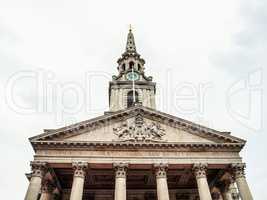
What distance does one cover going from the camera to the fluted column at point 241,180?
2286 cm

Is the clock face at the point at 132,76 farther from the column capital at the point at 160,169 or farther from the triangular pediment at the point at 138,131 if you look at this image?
the column capital at the point at 160,169

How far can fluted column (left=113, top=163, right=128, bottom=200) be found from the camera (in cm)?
2248

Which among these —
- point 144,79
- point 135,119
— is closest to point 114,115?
point 135,119

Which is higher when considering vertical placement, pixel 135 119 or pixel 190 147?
pixel 135 119

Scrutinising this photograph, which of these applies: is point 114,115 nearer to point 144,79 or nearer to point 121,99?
point 121,99

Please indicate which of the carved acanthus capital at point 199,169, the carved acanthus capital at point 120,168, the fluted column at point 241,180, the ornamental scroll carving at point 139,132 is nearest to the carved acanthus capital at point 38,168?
the carved acanthus capital at point 120,168

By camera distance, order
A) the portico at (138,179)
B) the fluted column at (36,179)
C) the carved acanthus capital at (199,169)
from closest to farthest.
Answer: the fluted column at (36,179)
the portico at (138,179)
the carved acanthus capital at (199,169)

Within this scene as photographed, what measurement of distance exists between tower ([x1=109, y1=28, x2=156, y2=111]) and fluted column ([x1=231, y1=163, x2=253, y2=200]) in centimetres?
1855

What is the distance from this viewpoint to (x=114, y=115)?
26.9 metres

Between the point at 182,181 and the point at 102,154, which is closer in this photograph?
the point at 102,154

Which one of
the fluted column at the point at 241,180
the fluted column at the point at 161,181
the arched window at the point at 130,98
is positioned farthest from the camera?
the arched window at the point at 130,98

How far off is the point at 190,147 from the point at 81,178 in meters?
9.25

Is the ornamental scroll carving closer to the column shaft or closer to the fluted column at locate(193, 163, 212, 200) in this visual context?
the fluted column at locate(193, 163, 212, 200)

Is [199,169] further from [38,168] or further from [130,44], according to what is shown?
[130,44]
